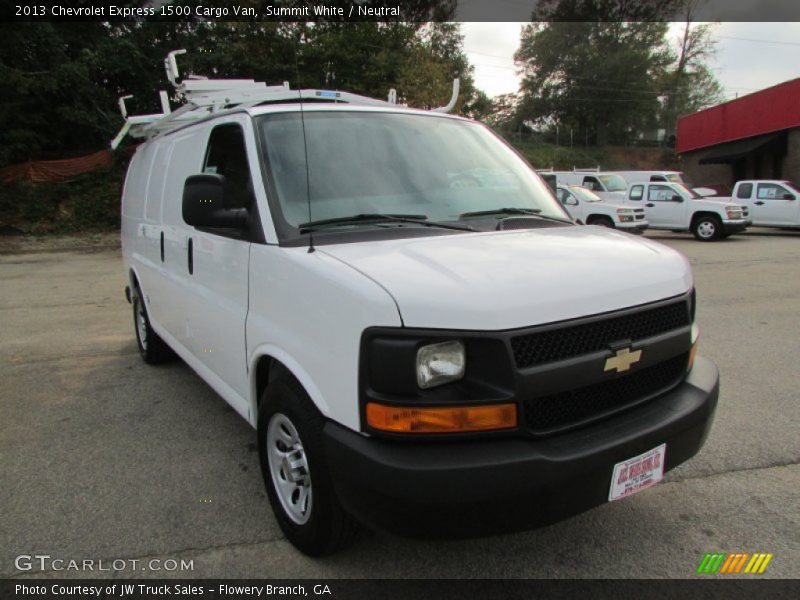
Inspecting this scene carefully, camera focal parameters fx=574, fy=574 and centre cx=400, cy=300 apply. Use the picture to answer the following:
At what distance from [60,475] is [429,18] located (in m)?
24.3

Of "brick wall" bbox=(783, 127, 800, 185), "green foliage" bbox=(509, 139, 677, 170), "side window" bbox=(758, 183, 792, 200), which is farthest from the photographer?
"green foliage" bbox=(509, 139, 677, 170)

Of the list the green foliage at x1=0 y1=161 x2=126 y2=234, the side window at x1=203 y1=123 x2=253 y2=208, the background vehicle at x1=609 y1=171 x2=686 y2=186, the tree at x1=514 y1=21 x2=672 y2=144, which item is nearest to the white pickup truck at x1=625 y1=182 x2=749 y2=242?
the background vehicle at x1=609 y1=171 x2=686 y2=186

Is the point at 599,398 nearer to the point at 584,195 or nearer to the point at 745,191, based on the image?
A: the point at 584,195

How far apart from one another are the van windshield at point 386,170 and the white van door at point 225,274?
0.72 feet

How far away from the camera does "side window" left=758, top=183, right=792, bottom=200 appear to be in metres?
18.2

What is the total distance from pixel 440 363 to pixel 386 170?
4.52 feet

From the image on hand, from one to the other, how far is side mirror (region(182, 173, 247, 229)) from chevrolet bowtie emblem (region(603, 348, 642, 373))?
179cm

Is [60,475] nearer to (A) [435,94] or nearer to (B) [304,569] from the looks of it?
(B) [304,569]

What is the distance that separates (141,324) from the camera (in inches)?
223

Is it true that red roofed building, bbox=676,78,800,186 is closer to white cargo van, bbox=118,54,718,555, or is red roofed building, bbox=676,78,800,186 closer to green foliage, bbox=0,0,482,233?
green foliage, bbox=0,0,482,233

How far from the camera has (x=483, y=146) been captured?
3.59 metres

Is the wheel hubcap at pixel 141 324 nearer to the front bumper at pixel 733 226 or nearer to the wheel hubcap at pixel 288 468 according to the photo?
the wheel hubcap at pixel 288 468

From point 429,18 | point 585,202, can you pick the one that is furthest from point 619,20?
point 585,202

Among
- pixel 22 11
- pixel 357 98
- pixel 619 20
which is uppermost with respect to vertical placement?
pixel 619 20
